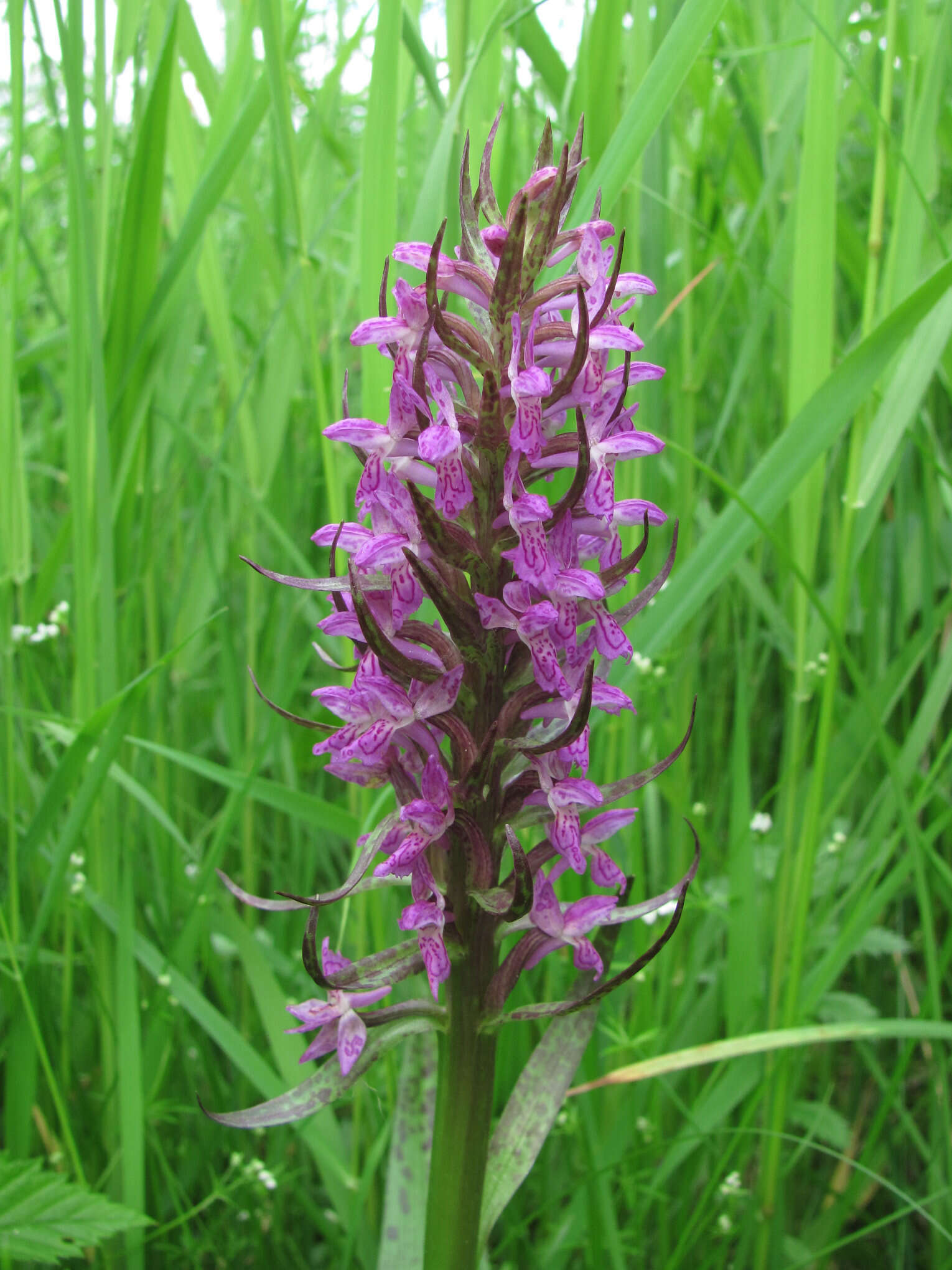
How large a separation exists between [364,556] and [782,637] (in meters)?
1.48

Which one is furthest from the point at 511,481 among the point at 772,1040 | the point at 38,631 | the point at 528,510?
the point at 38,631

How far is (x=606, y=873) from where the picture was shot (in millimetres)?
1410

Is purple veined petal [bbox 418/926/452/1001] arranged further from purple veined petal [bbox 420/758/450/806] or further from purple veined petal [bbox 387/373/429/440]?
purple veined petal [bbox 387/373/429/440]

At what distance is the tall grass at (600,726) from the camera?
174 cm

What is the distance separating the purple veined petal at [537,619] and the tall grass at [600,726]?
52 cm

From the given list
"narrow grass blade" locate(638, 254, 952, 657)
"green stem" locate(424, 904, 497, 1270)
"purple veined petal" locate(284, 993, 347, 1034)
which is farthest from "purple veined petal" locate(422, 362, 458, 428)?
"purple veined petal" locate(284, 993, 347, 1034)

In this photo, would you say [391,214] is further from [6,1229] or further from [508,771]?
[6,1229]

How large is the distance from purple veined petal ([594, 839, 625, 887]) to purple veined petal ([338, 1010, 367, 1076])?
→ 1.20 feet

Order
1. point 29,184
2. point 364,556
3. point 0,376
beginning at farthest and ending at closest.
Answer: point 29,184 → point 0,376 → point 364,556

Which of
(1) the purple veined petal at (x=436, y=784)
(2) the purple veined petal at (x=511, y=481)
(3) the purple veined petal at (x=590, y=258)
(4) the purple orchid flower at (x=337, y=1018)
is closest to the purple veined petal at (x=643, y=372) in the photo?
(3) the purple veined petal at (x=590, y=258)

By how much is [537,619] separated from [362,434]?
13.2 inches

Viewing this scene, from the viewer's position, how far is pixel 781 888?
7.11 ft

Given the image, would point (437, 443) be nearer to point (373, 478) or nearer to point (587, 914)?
point (373, 478)

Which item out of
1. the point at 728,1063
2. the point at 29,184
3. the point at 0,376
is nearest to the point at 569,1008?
the point at 728,1063
